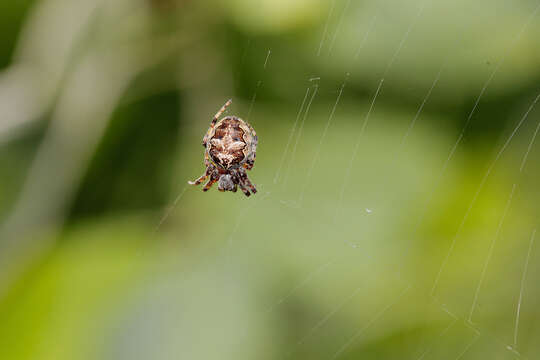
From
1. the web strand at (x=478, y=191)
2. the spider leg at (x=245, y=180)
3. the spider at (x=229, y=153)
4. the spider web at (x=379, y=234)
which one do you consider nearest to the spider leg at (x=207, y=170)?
the spider at (x=229, y=153)

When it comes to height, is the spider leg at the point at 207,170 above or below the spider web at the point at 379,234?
above

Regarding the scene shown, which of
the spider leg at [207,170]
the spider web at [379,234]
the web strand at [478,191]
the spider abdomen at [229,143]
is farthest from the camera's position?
the spider leg at [207,170]

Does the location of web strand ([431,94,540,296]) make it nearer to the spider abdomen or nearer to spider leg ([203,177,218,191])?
the spider abdomen

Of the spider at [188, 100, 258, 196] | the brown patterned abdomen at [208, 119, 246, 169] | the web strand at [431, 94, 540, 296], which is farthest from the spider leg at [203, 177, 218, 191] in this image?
the web strand at [431, 94, 540, 296]

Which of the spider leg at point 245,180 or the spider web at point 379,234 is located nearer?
the spider web at point 379,234

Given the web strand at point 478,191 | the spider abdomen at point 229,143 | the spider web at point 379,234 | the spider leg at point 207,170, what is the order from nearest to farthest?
the spider web at point 379,234 → the web strand at point 478,191 → the spider abdomen at point 229,143 → the spider leg at point 207,170

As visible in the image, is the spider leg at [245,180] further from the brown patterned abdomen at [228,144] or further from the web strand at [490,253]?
the web strand at [490,253]

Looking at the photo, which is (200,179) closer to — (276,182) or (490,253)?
(276,182)

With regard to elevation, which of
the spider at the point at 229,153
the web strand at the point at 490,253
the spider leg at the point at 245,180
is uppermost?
the spider at the point at 229,153
